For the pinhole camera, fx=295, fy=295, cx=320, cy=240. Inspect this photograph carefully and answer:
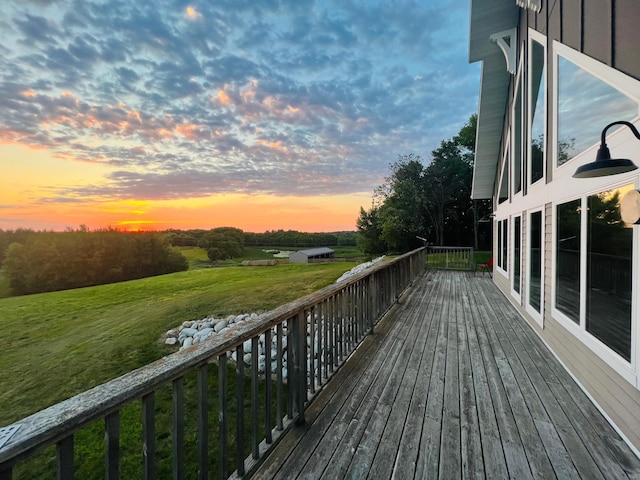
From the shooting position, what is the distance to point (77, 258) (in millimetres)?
27578

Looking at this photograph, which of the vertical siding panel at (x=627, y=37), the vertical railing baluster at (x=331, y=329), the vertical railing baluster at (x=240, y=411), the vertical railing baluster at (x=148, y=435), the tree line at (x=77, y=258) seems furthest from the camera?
the tree line at (x=77, y=258)

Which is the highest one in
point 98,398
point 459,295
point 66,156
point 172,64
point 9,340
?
point 172,64

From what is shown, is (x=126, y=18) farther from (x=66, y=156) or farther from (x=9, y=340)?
(x=9, y=340)

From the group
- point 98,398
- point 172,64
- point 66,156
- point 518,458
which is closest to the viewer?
point 98,398

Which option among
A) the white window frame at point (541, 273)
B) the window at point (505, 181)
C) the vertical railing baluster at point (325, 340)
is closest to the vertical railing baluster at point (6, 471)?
the vertical railing baluster at point (325, 340)

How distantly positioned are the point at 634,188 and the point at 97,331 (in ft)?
39.6

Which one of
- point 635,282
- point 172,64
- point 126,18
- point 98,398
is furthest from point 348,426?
point 172,64

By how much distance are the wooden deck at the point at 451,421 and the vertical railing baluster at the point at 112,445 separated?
3.46ft

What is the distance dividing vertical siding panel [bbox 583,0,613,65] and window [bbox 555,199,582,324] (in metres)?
1.31

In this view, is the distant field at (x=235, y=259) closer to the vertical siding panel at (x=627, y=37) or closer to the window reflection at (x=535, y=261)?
the window reflection at (x=535, y=261)

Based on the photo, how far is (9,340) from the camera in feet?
31.8

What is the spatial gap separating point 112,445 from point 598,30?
13.0ft

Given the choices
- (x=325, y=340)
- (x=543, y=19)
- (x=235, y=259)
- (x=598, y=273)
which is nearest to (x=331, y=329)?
(x=325, y=340)

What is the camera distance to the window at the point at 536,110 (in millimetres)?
4213
